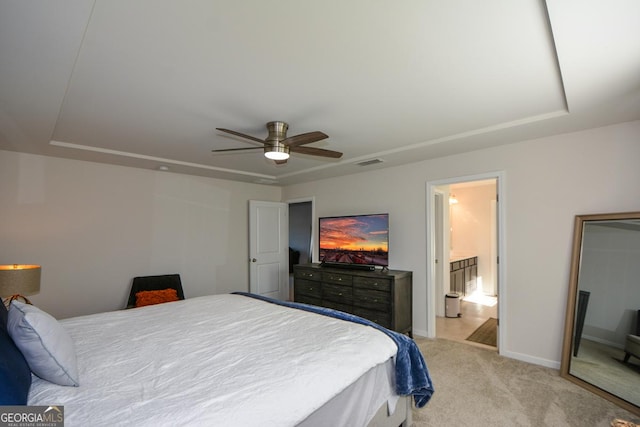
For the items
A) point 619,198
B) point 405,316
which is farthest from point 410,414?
point 619,198

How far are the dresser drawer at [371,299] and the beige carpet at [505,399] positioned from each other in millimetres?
789

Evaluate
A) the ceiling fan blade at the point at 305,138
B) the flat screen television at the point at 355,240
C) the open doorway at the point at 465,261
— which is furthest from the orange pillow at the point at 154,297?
the open doorway at the point at 465,261

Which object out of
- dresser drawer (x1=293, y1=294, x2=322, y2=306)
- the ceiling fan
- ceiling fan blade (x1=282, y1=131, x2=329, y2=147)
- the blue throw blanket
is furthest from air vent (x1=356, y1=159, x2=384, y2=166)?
the blue throw blanket

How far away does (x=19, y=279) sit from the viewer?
103 inches

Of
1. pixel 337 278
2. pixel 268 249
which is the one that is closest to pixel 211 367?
pixel 337 278

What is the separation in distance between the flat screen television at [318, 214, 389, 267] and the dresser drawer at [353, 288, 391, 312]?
18.9 inches

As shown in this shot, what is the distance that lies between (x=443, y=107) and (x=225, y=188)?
3917mm

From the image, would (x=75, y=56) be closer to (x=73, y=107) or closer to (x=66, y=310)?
(x=73, y=107)

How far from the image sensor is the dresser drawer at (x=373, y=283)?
3787mm

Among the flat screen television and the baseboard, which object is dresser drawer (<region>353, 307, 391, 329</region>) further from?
the baseboard

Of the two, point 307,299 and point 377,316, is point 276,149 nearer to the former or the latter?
point 377,316

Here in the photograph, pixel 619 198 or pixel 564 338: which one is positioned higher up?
pixel 619 198

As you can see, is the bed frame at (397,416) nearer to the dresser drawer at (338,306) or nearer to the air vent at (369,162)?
the dresser drawer at (338,306)

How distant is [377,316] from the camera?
12.6 ft
